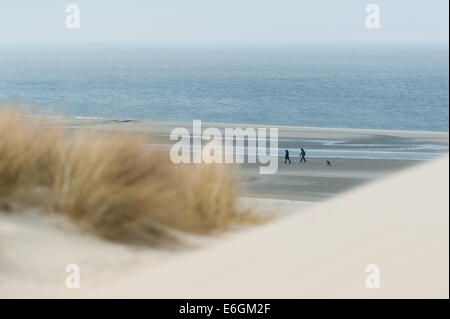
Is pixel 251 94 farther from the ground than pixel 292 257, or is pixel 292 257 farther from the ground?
pixel 251 94

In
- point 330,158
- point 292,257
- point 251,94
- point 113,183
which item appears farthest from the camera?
point 251,94

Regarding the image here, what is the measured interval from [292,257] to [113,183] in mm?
1445

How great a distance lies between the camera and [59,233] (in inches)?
229

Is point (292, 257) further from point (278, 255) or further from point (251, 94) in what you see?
point (251, 94)

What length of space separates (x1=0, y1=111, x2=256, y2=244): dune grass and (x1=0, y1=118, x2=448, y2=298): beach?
0.14 metres

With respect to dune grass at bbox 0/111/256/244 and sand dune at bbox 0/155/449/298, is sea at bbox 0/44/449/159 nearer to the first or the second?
dune grass at bbox 0/111/256/244

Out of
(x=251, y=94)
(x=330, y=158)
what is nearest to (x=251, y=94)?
(x=251, y=94)

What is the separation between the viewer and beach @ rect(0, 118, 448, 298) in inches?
191

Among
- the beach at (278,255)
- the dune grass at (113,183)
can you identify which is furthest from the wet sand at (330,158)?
the beach at (278,255)

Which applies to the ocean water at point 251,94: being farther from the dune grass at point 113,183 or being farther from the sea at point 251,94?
the dune grass at point 113,183

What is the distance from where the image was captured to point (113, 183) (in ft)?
19.6

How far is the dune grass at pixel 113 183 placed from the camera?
5.86 meters

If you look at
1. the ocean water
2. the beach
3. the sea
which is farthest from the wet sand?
the ocean water
